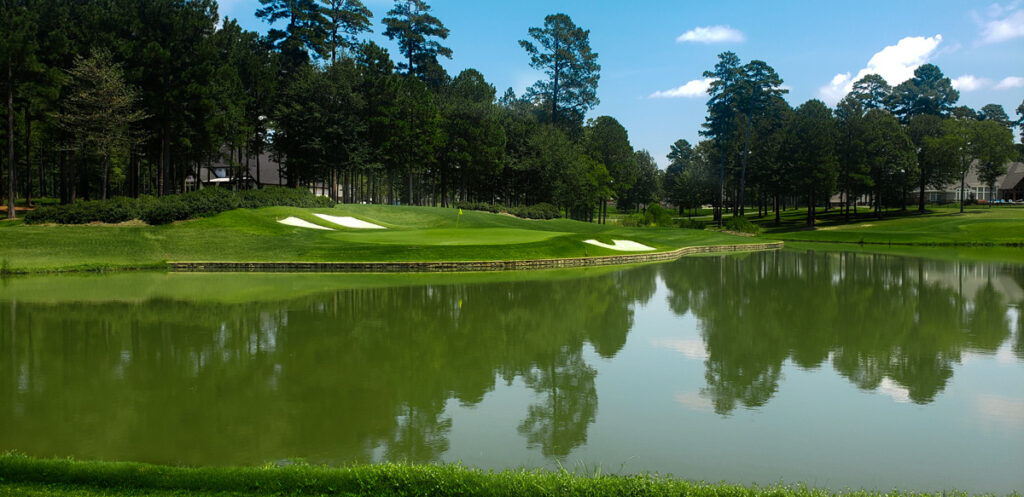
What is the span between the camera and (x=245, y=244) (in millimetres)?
28469

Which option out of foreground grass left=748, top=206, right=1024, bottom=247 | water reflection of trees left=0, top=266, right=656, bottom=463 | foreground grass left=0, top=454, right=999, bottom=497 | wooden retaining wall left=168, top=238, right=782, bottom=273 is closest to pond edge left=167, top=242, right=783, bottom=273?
wooden retaining wall left=168, top=238, right=782, bottom=273

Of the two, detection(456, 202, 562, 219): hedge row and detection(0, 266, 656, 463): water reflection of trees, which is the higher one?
detection(456, 202, 562, 219): hedge row

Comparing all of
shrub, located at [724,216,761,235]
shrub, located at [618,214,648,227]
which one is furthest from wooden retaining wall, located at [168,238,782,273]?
shrub, located at [724,216,761,235]

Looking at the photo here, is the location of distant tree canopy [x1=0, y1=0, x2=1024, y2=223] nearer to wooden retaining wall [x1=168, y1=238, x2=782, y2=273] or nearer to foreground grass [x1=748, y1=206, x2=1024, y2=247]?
foreground grass [x1=748, y1=206, x2=1024, y2=247]

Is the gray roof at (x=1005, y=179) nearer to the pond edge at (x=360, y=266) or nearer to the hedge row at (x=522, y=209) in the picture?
the hedge row at (x=522, y=209)

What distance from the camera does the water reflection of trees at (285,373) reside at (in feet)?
22.8

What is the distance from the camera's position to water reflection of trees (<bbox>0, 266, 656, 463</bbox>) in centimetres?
694

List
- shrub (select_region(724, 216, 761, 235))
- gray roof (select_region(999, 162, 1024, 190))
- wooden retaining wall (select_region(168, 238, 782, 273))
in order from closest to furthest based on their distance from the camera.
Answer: wooden retaining wall (select_region(168, 238, 782, 273))
shrub (select_region(724, 216, 761, 235))
gray roof (select_region(999, 162, 1024, 190))

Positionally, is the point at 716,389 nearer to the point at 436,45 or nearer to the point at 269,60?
the point at 269,60

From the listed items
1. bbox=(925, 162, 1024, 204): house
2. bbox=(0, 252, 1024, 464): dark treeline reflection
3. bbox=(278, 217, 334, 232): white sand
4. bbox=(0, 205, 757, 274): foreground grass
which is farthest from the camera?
bbox=(925, 162, 1024, 204): house

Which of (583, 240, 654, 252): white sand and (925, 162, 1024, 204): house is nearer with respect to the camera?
(583, 240, 654, 252): white sand

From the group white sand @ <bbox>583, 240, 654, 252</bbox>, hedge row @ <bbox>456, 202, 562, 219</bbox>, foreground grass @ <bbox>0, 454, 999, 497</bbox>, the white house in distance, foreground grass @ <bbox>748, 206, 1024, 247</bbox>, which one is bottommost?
foreground grass @ <bbox>0, 454, 999, 497</bbox>

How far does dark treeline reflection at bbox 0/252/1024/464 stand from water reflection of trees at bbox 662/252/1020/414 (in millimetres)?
67

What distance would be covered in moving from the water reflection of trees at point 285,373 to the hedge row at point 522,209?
116 feet
